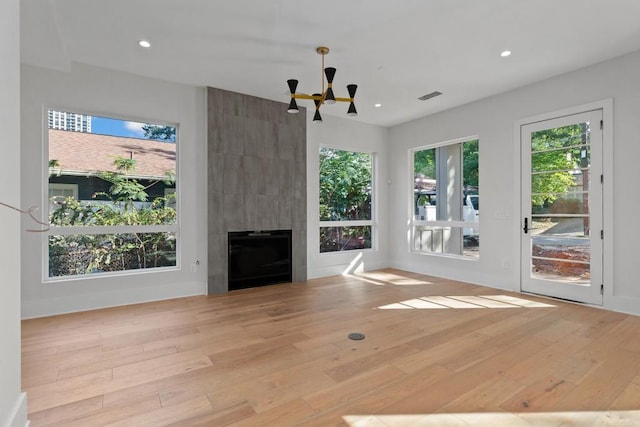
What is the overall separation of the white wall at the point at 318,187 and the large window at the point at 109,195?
7.18ft

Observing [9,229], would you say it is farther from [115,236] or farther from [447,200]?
[447,200]

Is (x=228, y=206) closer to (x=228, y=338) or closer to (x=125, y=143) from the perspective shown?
(x=125, y=143)

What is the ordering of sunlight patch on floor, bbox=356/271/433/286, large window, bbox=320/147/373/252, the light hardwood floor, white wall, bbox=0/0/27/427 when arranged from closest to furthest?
white wall, bbox=0/0/27/427 → the light hardwood floor → sunlight patch on floor, bbox=356/271/433/286 → large window, bbox=320/147/373/252

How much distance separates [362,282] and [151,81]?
4.21 m

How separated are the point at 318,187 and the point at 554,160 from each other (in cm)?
342

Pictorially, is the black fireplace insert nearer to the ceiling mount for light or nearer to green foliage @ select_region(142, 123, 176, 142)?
green foliage @ select_region(142, 123, 176, 142)

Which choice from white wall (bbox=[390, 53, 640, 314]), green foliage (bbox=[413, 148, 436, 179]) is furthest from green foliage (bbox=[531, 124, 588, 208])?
green foliage (bbox=[413, 148, 436, 179])

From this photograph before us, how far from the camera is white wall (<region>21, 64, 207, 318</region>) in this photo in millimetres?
3613

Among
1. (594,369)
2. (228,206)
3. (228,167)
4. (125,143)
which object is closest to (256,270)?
(228,206)

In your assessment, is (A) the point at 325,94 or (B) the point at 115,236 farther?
(B) the point at 115,236

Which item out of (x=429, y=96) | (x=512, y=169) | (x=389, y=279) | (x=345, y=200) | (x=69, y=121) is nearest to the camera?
(x=69, y=121)

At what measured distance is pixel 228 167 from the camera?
4.79 meters

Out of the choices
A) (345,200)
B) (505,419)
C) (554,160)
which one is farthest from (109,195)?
(554,160)

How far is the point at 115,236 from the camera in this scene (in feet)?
13.8
